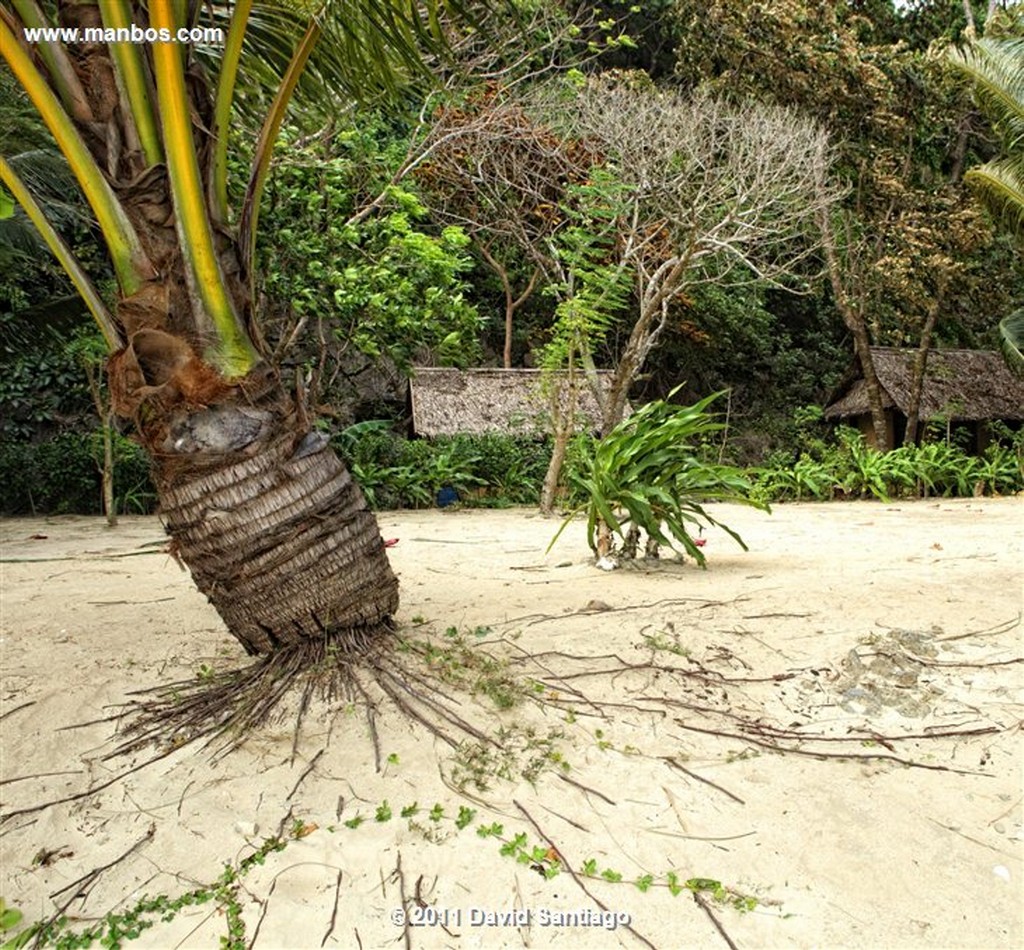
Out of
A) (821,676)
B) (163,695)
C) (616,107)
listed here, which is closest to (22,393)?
(616,107)

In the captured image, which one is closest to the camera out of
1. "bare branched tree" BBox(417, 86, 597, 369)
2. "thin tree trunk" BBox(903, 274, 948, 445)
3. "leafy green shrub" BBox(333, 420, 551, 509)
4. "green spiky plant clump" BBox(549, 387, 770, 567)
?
"green spiky plant clump" BBox(549, 387, 770, 567)

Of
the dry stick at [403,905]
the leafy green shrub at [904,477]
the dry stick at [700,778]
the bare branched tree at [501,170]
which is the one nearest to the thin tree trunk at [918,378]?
the leafy green shrub at [904,477]


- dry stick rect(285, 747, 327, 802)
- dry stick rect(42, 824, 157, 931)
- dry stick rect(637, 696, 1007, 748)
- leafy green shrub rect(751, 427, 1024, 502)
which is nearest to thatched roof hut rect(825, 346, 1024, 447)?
leafy green shrub rect(751, 427, 1024, 502)

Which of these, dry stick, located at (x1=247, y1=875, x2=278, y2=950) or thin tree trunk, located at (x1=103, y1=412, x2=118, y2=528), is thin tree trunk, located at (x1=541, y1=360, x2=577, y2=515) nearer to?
thin tree trunk, located at (x1=103, y1=412, x2=118, y2=528)

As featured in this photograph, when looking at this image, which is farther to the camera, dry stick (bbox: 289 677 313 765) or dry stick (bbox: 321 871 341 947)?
dry stick (bbox: 289 677 313 765)

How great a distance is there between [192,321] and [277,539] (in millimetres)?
703

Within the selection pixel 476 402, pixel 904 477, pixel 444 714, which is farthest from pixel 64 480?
pixel 904 477

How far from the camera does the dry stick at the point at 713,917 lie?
154 cm

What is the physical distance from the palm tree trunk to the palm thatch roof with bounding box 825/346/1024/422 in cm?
1513

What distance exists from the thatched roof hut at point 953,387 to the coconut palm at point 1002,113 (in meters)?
4.98

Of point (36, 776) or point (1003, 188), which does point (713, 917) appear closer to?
point (36, 776)

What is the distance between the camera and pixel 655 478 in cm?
413

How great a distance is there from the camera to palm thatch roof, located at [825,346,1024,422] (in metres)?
15.3

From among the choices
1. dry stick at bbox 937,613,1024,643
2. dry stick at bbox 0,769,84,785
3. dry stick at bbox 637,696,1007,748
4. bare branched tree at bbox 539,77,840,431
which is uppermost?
bare branched tree at bbox 539,77,840,431
